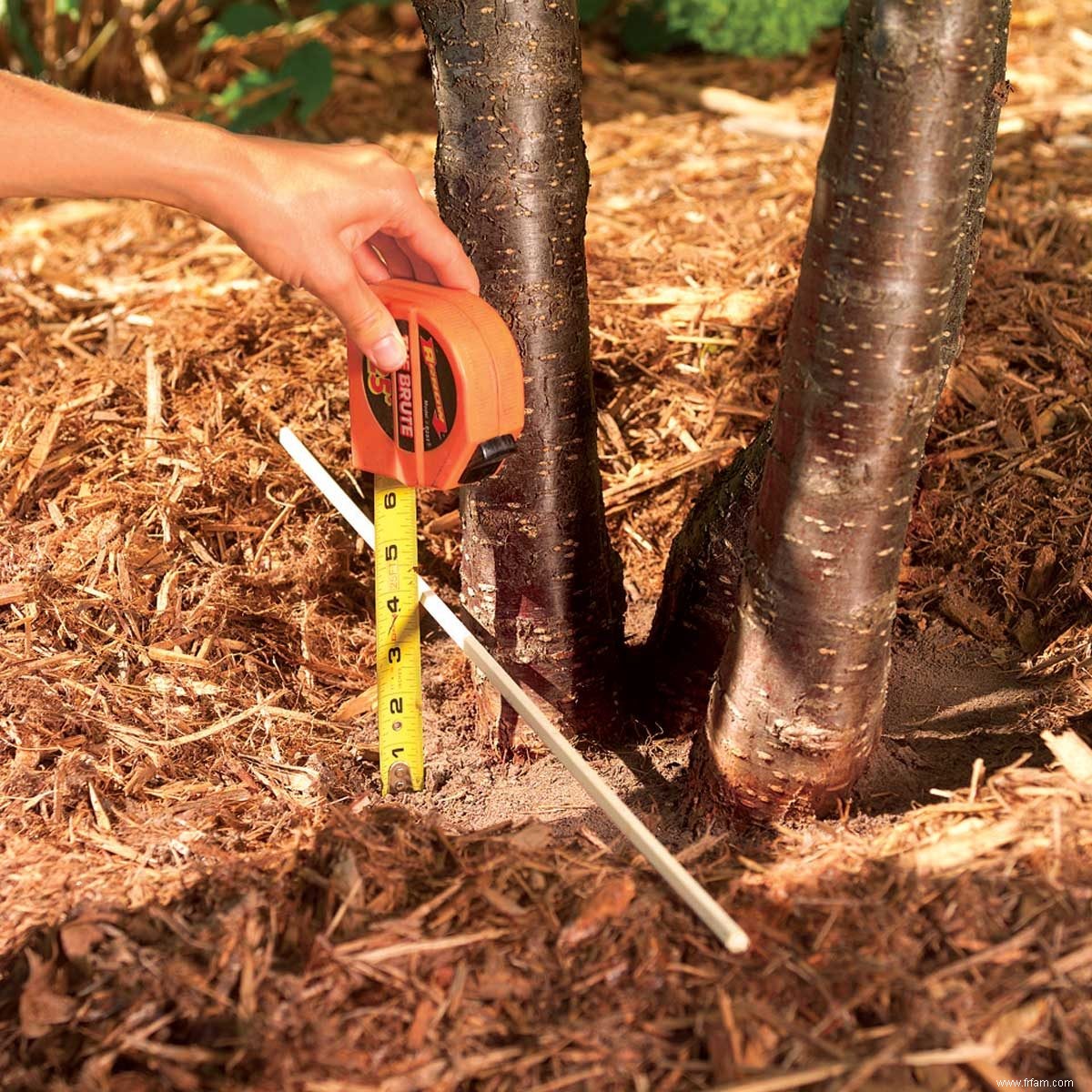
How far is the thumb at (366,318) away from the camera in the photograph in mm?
2018

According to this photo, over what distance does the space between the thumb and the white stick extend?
49cm

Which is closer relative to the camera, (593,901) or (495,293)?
(593,901)

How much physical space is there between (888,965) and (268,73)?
5.21 metres

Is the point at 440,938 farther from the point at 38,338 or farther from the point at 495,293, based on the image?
the point at 38,338

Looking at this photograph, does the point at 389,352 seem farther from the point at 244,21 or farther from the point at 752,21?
the point at 752,21

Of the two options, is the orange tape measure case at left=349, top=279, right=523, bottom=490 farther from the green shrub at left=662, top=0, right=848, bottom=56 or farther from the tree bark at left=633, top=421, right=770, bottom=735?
the green shrub at left=662, top=0, right=848, bottom=56

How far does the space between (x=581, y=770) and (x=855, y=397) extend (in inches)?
31.1

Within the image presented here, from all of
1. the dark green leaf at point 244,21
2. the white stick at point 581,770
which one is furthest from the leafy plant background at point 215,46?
the white stick at point 581,770

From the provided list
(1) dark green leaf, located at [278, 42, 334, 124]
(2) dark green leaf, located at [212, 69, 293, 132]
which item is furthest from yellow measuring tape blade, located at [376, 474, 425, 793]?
(2) dark green leaf, located at [212, 69, 293, 132]

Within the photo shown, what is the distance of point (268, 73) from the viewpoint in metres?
5.64

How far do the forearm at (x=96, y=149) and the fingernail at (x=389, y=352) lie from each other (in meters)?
0.37

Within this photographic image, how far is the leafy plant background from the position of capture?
529cm

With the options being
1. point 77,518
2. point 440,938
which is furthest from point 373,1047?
point 77,518

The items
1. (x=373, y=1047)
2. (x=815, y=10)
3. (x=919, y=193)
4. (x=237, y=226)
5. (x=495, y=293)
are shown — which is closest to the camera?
(x=373, y=1047)
